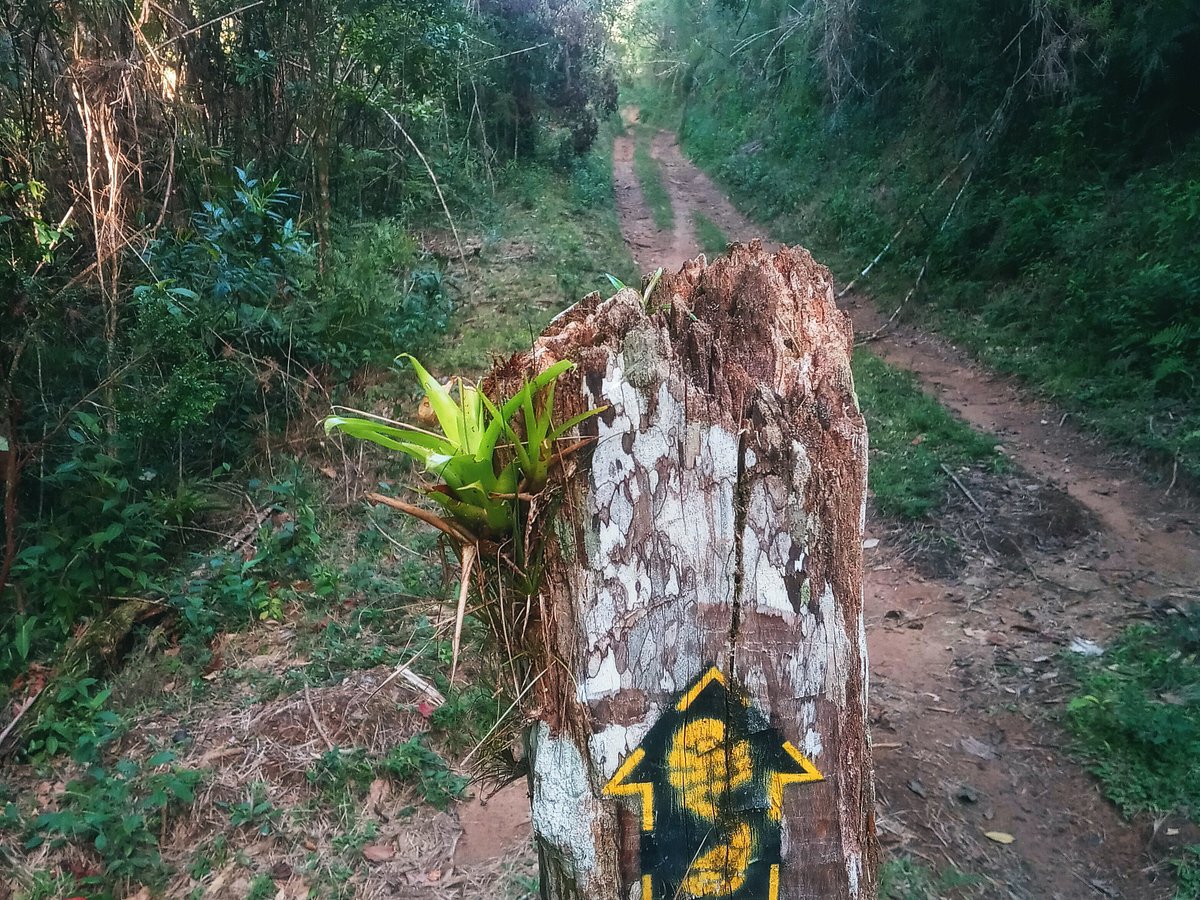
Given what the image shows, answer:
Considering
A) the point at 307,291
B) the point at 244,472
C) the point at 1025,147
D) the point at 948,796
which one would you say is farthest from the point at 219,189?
the point at 1025,147

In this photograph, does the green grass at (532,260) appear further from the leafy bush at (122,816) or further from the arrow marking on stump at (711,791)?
the arrow marking on stump at (711,791)

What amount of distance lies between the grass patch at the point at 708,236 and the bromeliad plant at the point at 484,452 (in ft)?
33.9

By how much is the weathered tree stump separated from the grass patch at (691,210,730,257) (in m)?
10.2

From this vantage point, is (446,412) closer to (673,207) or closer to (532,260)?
(532,260)

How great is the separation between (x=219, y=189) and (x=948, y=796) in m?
6.27

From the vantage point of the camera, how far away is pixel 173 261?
5062mm

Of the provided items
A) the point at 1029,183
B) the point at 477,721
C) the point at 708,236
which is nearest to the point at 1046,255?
the point at 1029,183

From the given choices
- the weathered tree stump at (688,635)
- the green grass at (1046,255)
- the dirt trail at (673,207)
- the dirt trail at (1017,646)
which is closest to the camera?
the weathered tree stump at (688,635)

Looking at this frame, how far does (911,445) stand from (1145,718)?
9.95 ft

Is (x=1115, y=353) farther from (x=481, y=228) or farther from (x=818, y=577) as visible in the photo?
(x=481, y=228)

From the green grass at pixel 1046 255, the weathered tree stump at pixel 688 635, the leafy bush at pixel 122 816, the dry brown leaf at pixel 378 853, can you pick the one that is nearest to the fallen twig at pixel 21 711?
the leafy bush at pixel 122 816

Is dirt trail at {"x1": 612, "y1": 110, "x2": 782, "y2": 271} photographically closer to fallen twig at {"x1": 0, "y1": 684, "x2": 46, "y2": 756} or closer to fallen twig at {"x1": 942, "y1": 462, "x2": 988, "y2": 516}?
fallen twig at {"x1": 942, "y1": 462, "x2": 988, "y2": 516}

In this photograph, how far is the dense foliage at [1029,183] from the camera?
255 inches

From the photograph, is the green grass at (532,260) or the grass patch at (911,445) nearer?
the grass patch at (911,445)
